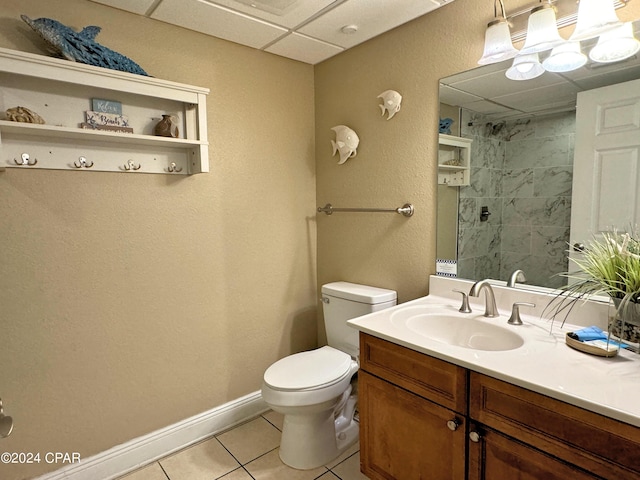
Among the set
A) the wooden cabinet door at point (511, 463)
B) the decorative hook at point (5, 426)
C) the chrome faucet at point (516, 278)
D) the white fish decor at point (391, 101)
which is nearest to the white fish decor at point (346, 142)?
the white fish decor at point (391, 101)

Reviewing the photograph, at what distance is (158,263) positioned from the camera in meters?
1.83

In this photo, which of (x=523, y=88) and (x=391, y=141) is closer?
(x=523, y=88)

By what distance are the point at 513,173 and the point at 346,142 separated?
0.93m

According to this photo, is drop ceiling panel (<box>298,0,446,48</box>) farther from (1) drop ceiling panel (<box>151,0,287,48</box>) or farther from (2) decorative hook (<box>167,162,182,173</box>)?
(2) decorative hook (<box>167,162,182,173</box>)

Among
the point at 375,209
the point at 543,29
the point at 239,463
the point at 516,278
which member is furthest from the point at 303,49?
the point at 239,463

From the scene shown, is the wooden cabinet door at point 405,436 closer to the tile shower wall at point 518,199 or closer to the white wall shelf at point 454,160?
the tile shower wall at point 518,199

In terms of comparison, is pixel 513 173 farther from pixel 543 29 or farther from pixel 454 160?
pixel 543 29

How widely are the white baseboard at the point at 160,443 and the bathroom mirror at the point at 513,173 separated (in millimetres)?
1431

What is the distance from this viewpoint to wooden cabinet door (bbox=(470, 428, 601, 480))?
0.94 meters

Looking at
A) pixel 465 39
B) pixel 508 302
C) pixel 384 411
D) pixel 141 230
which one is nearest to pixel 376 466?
pixel 384 411

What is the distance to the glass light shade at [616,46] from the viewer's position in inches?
47.2

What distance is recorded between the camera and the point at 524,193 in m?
1.51

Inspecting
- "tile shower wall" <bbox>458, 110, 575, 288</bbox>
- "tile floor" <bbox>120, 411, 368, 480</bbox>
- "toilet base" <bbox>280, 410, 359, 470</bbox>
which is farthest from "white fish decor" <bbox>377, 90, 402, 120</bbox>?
"tile floor" <bbox>120, 411, 368, 480</bbox>

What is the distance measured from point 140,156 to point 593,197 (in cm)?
193
